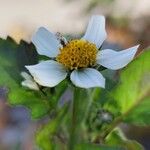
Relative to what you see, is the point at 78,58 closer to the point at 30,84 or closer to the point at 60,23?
the point at 30,84

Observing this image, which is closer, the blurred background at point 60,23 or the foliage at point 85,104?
the foliage at point 85,104

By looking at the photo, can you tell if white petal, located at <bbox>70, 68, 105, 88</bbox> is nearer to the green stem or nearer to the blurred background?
the green stem

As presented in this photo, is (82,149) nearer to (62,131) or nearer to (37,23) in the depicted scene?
(62,131)

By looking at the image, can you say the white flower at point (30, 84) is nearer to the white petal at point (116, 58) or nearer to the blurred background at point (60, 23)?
the white petal at point (116, 58)

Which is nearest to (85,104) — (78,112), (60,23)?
(78,112)

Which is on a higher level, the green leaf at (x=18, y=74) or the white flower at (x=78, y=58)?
the white flower at (x=78, y=58)

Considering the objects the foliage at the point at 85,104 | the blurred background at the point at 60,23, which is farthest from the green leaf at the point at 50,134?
the blurred background at the point at 60,23

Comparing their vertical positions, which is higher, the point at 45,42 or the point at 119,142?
the point at 45,42
